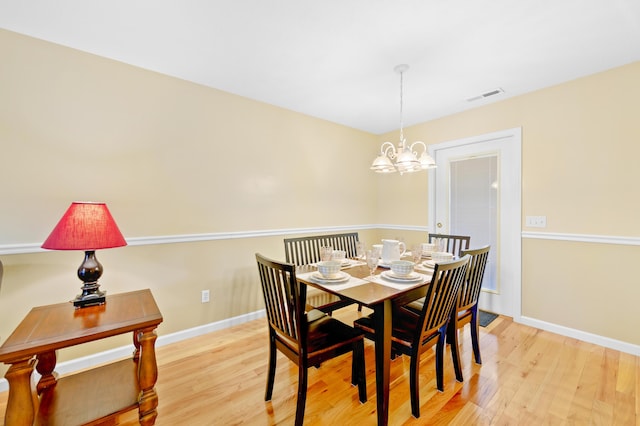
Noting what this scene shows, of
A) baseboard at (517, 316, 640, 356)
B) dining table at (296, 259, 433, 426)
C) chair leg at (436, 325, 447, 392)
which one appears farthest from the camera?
baseboard at (517, 316, 640, 356)

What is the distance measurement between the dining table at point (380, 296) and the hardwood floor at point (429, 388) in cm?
28

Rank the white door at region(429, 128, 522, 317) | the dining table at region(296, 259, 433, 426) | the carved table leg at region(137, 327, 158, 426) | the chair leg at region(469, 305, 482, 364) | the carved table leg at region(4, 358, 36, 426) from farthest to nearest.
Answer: the white door at region(429, 128, 522, 317) < the chair leg at region(469, 305, 482, 364) < the dining table at region(296, 259, 433, 426) < the carved table leg at region(137, 327, 158, 426) < the carved table leg at region(4, 358, 36, 426)

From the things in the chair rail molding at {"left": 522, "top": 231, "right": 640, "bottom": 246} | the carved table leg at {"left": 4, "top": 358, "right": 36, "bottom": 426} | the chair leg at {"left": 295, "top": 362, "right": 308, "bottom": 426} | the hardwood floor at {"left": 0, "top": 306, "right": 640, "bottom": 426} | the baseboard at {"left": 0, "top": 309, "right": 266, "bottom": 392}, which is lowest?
the hardwood floor at {"left": 0, "top": 306, "right": 640, "bottom": 426}

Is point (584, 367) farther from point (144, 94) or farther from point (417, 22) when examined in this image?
point (144, 94)

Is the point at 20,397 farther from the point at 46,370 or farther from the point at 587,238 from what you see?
the point at 587,238

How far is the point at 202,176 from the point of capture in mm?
2598

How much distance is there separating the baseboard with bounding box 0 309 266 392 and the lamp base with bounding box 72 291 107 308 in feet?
1.83

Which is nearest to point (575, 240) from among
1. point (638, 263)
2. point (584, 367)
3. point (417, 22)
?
point (638, 263)

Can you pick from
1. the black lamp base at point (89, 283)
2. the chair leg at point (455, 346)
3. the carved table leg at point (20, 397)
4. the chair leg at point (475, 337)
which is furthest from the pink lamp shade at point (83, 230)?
the chair leg at point (475, 337)

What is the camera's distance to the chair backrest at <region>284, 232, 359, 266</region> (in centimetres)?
258

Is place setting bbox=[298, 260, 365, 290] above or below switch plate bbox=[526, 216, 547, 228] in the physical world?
below

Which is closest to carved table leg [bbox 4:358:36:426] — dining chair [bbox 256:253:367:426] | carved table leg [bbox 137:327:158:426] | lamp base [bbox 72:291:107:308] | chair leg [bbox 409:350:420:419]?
carved table leg [bbox 137:327:158:426]

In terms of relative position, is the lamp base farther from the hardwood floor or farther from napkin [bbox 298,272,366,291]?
napkin [bbox 298,272,366,291]

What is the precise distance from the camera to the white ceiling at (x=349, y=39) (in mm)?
1634
